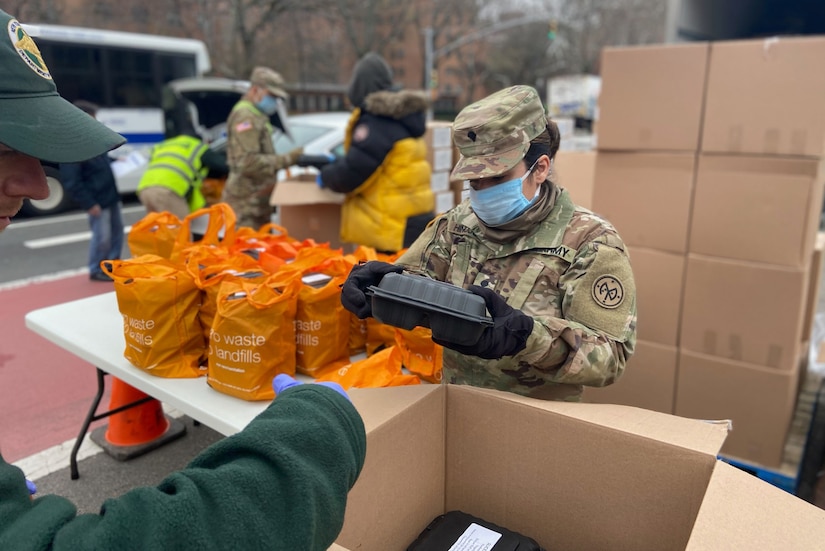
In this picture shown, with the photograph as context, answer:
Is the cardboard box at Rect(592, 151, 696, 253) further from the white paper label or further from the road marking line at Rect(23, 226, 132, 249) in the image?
the road marking line at Rect(23, 226, 132, 249)

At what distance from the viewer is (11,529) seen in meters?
0.68

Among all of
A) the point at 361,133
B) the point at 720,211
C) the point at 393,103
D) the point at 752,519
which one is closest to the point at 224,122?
the point at 361,133

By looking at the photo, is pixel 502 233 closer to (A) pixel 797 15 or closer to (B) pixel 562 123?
(B) pixel 562 123

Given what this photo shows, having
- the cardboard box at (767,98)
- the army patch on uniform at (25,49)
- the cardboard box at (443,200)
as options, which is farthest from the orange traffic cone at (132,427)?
the cardboard box at (767,98)

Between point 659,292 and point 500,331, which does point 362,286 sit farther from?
point 659,292

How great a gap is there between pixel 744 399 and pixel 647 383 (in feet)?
1.39

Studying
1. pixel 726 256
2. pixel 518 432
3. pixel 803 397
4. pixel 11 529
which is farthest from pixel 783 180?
pixel 11 529

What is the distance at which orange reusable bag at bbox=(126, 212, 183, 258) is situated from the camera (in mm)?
2818

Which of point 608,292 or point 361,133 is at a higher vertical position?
point 361,133

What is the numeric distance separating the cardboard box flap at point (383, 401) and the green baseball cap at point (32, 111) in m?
0.69

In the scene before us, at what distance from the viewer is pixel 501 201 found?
5.36 feet

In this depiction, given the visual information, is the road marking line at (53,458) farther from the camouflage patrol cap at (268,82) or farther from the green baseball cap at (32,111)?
the camouflage patrol cap at (268,82)

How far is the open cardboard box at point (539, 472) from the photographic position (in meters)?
1.13

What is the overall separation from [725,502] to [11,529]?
1009mm
